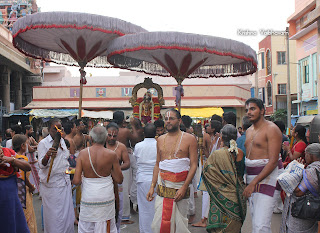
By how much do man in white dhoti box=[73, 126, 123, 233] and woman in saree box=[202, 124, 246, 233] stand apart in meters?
1.28

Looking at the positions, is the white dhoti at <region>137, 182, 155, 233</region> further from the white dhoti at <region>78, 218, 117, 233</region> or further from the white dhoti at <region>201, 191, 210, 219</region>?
the white dhoti at <region>78, 218, 117, 233</region>

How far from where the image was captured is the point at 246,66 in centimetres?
1184

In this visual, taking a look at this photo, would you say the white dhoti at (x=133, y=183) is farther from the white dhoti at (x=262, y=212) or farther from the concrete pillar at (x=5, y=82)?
the concrete pillar at (x=5, y=82)

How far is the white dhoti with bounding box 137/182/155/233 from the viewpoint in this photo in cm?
558

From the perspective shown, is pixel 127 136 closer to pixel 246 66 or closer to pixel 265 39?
pixel 246 66

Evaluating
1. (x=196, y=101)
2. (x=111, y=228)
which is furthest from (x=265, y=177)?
(x=196, y=101)

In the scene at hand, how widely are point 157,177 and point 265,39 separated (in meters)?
34.2

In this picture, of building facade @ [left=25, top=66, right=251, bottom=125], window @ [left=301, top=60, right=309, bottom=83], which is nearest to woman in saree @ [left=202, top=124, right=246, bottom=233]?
window @ [left=301, top=60, right=309, bottom=83]

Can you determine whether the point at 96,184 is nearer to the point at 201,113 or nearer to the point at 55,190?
the point at 55,190

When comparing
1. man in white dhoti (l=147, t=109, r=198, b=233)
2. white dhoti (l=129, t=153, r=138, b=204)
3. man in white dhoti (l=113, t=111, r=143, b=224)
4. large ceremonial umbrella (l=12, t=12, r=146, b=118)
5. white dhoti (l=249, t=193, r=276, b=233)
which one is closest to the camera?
white dhoti (l=249, t=193, r=276, b=233)

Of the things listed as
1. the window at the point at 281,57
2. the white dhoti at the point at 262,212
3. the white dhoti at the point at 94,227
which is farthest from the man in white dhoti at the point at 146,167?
the window at the point at 281,57

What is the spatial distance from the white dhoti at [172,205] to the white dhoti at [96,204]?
0.66 m

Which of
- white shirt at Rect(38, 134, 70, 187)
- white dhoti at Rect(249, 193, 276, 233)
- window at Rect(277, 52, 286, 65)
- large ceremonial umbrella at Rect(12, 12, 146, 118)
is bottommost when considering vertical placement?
white dhoti at Rect(249, 193, 276, 233)

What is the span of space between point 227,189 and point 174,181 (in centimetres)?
67
